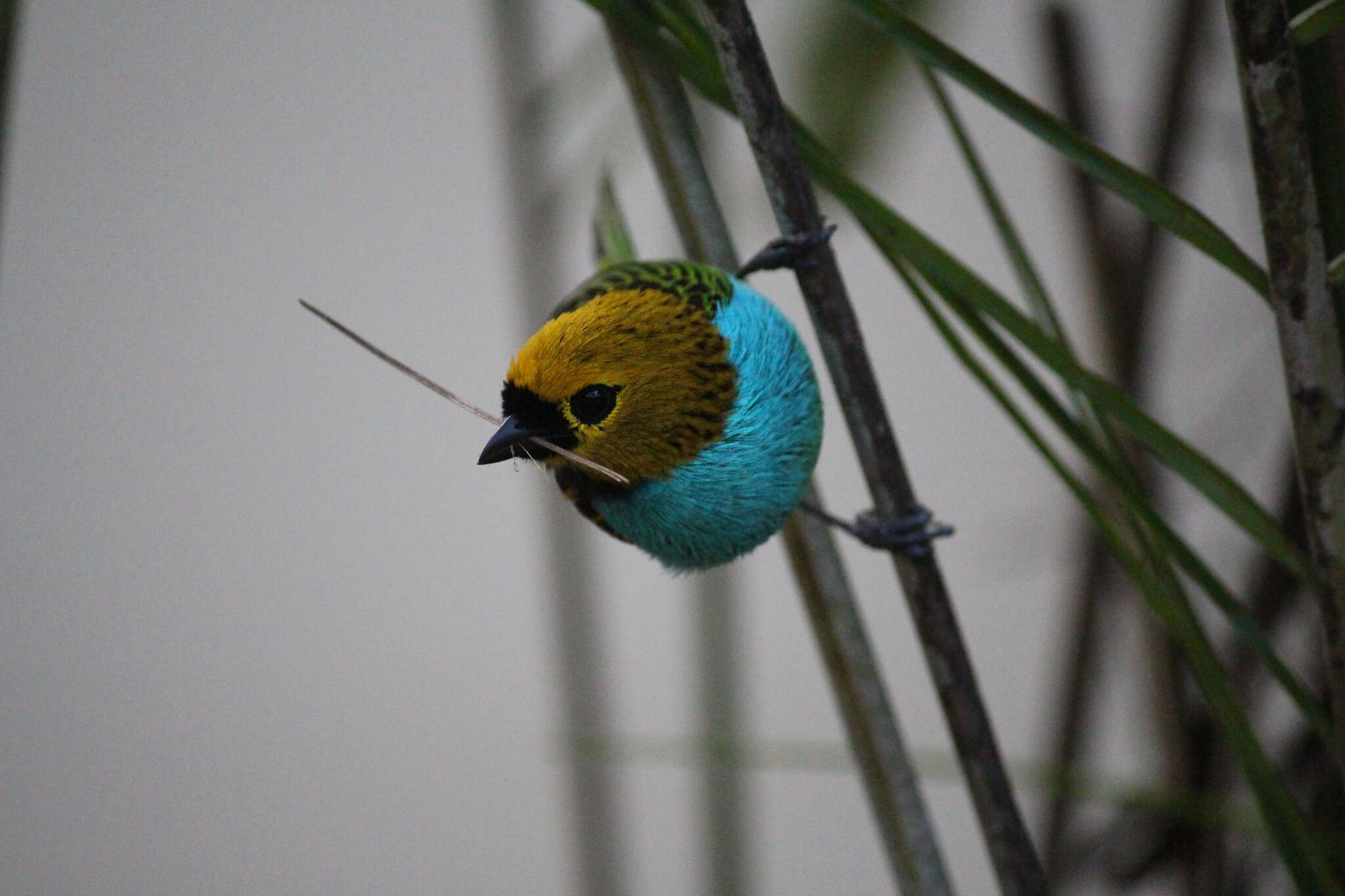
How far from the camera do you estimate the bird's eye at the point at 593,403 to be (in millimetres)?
327

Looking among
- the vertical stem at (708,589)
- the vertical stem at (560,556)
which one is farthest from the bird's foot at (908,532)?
the vertical stem at (560,556)

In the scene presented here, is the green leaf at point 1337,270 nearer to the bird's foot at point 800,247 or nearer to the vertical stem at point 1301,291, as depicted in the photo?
the vertical stem at point 1301,291

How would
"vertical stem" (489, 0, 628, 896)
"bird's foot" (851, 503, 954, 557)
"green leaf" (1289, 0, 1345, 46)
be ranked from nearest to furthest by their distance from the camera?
1. "green leaf" (1289, 0, 1345, 46)
2. "bird's foot" (851, 503, 954, 557)
3. "vertical stem" (489, 0, 628, 896)

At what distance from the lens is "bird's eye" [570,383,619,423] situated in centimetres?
33

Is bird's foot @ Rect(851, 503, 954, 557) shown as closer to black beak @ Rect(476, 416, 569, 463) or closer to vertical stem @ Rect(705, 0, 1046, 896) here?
vertical stem @ Rect(705, 0, 1046, 896)

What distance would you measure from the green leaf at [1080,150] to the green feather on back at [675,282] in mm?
106

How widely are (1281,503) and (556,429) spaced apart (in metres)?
0.49

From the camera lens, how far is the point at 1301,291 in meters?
0.28

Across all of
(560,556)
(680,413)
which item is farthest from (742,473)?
(560,556)

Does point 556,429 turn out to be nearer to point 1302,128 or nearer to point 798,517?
point 798,517

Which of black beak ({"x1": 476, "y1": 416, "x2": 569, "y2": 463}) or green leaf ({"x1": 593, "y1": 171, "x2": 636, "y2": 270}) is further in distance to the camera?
green leaf ({"x1": 593, "y1": 171, "x2": 636, "y2": 270})

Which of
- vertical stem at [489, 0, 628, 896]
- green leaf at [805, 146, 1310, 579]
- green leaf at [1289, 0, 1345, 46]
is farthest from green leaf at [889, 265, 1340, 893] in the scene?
vertical stem at [489, 0, 628, 896]

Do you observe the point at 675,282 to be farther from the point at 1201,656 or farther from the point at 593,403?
the point at 1201,656

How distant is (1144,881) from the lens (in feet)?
2.57
